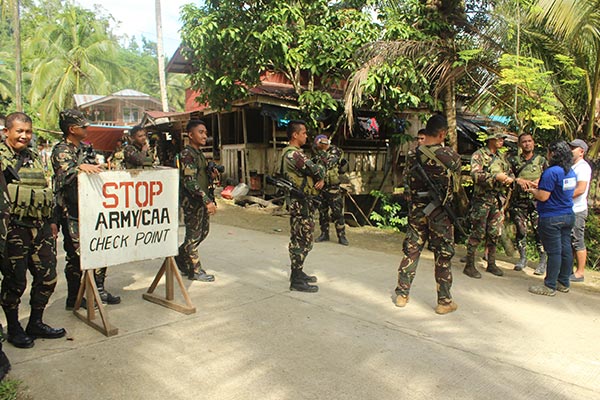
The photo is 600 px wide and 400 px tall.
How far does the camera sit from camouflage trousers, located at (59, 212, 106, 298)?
12.9ft

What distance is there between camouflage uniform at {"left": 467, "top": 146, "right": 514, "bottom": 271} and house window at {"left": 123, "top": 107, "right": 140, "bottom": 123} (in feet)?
94.7

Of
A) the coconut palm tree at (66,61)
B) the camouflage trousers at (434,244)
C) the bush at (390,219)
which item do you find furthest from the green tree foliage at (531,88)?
the coconut palm tree at (66,61)

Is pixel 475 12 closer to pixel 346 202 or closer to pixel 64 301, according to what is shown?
pixel 346 202

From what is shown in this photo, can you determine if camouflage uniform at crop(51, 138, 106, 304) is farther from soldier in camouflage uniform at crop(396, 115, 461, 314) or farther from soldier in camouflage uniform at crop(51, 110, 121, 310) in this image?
soldier in camouflage uniform at crop(396, 115, 461, 314)

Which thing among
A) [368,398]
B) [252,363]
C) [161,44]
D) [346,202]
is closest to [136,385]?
[252,363]

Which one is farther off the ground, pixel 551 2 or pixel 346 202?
pixel 551 2

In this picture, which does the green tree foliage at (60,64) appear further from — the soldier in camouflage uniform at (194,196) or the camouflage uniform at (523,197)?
the camouflage uniform at (523,197)

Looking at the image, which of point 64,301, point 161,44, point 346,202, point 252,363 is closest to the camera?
point 252,363

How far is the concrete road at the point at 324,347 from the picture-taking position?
2.84 meters

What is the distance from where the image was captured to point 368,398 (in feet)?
8.94

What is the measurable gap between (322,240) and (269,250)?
1268 millimetres

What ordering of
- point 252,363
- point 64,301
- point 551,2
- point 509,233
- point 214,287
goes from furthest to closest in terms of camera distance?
point 509,233
point 551,2
point 214,287
point 64,301
point 252,363

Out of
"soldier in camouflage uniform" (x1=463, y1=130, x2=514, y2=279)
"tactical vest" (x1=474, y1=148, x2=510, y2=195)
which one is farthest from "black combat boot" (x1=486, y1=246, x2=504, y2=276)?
"tactical vest" (x1=474, y1=148, x2=510, y2=195)

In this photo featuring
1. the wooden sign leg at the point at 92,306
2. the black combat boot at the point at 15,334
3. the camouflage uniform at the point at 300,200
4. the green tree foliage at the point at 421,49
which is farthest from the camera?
the green tree foliage at the point at 421,49
